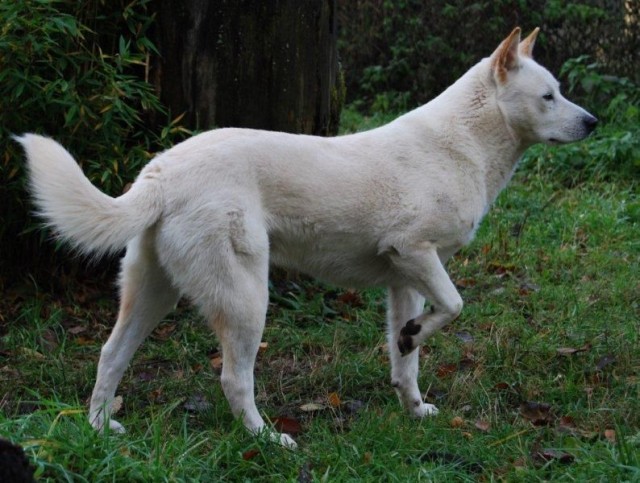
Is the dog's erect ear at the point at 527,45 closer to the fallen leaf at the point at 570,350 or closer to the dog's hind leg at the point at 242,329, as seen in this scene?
the fallen leaf at the point at 570,350

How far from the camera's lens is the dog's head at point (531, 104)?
4520 mm

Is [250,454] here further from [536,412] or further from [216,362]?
[216,362]

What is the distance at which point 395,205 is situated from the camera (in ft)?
13.7

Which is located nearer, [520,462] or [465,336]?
[520,462]

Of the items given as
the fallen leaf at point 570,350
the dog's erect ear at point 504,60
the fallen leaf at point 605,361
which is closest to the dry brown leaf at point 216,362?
the fallen leaf at point 570,350

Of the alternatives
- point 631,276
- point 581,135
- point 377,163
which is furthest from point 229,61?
point 631,276

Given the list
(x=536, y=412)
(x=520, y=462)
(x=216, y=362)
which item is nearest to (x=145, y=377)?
(x=216, y=362)

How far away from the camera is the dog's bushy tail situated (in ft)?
11.5

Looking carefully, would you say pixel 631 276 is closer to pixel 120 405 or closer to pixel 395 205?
pixel 395 205

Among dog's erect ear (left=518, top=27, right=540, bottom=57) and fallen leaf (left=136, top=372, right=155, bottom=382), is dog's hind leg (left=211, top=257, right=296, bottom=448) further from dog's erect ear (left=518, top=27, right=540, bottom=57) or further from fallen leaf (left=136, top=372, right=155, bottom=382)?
dog's erect ear (left=518, top=27, right=540, bottom=57)

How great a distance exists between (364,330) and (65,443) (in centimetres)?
254

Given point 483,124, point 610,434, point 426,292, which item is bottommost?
point 610,434

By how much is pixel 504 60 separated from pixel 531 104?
0.24m

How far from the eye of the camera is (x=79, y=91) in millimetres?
5184
